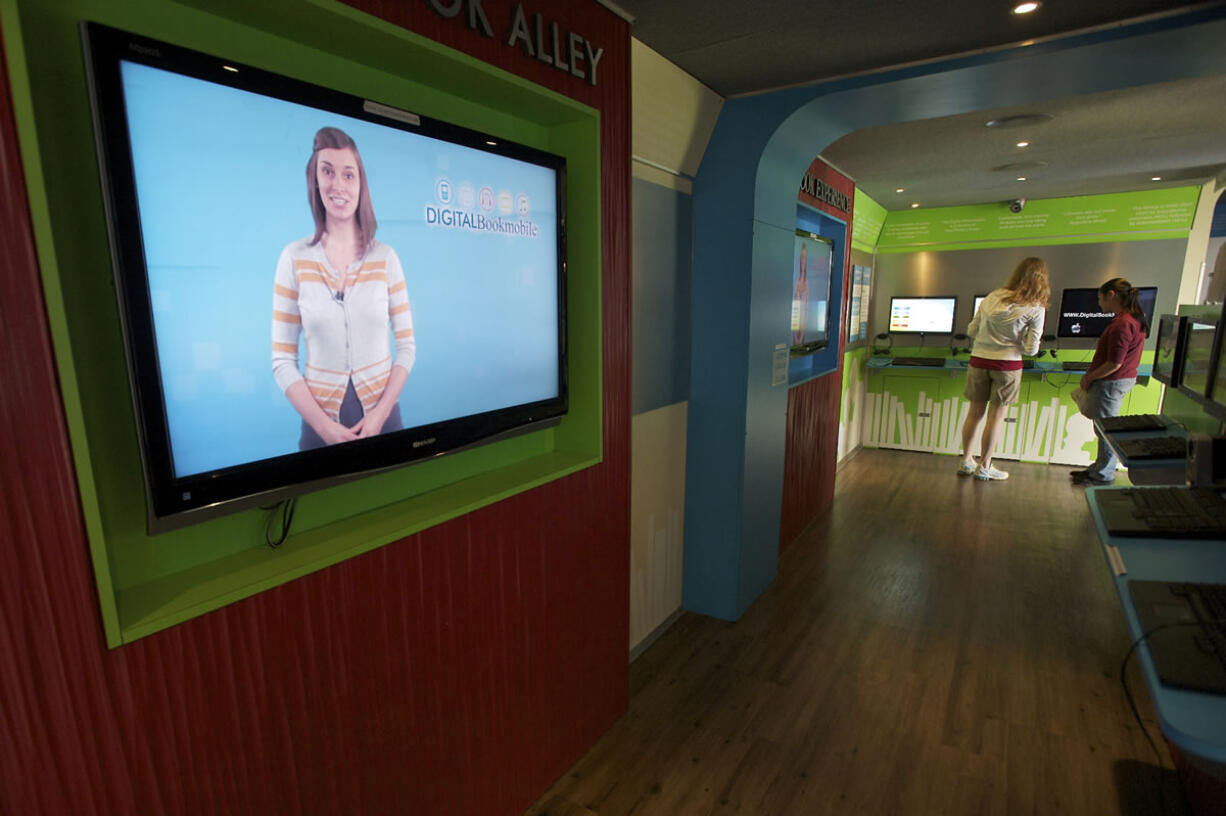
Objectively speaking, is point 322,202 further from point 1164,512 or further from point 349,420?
point 1164,512

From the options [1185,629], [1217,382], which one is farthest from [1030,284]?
[1185,629]

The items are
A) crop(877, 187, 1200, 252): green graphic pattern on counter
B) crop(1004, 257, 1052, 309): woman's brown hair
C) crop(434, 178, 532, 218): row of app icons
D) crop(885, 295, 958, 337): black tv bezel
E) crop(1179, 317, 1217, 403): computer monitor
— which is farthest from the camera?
crop(885, 295, 958, 337): black tv bezel

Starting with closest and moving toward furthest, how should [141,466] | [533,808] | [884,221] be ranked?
1. [141,466]
2. [533,808]
3. [884,221]

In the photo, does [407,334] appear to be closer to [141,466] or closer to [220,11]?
[141,466]

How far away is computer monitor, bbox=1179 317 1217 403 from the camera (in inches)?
90.8

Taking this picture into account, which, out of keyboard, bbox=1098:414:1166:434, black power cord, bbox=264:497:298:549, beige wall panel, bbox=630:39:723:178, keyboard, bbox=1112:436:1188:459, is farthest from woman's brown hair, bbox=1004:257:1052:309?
black power cord, bbox=264:497:298:549

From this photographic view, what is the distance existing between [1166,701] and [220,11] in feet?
6.98

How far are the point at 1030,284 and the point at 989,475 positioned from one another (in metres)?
1.76

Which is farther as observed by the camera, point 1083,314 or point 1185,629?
point 1083,314

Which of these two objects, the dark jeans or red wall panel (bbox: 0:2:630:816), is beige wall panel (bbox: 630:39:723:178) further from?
the dark jeans

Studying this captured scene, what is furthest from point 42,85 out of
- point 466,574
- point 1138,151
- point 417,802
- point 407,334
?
point 1138,151

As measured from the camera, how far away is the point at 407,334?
146 centimetres

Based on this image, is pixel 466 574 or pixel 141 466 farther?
pixel 466 574

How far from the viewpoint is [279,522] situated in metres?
1.32
